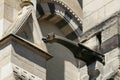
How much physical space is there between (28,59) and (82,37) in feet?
2.80

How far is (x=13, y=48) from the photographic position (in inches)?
275

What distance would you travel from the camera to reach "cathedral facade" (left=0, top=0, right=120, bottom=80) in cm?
599

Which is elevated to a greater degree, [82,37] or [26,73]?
[82,37]

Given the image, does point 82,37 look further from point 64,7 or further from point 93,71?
point 64,7

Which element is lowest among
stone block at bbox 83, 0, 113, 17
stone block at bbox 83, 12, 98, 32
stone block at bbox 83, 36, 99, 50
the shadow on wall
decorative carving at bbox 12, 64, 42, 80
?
the shadow on wall

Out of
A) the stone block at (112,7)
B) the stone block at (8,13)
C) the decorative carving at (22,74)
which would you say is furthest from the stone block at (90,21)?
the stone block at (8,13)

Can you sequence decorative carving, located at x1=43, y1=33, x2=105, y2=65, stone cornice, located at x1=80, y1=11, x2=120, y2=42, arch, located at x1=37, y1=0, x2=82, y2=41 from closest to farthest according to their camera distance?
decorative carving, located at x1=43, y1=33, x2=105, y2=65 < stone cornice, located at x1=80, y1=11, x2=120, y2=42 < arch, located at x1=37, y1=0, x2=82, y2=41

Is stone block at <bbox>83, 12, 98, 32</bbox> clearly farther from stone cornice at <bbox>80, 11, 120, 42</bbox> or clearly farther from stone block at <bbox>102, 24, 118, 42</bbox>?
stone block at <bbox>102, 24, 118, 42</bbox>

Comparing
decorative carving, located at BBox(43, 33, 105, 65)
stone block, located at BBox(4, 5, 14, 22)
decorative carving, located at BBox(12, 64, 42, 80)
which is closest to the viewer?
decorative carving, located at BBox(43, 33, 105, 65)

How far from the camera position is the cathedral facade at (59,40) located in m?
5.99

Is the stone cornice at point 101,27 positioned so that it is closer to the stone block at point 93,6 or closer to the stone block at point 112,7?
the stone block at point 112,7

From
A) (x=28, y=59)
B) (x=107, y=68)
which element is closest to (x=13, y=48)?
(x=28, y=59)

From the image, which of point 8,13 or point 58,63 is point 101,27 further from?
point 58,63

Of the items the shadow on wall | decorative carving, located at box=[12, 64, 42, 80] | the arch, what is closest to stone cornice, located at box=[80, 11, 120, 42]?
decorative carving, located at box=[12, 64, 42, 80]
